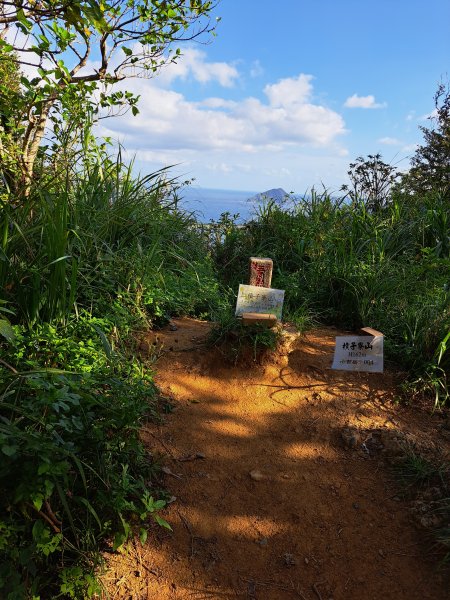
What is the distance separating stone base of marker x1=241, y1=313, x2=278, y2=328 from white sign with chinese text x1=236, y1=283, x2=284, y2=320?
74mm

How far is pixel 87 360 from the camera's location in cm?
232

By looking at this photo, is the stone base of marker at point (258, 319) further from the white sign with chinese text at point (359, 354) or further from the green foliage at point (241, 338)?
the white sign with chinese text at point (359, 354)

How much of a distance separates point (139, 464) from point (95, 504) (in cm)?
34

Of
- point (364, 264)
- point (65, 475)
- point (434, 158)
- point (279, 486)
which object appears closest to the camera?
point (65, 475)

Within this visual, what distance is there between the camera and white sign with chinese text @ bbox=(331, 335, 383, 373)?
303 centimetres

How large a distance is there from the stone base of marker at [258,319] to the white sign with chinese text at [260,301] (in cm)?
7

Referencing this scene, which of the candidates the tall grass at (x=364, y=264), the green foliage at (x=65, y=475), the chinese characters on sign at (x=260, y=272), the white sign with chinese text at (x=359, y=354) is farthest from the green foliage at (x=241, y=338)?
the green foliage at (x=65, y=475)

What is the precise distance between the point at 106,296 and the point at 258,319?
107 centimetres

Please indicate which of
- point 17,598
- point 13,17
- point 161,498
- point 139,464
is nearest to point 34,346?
point 139,464

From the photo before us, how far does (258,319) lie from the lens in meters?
2.96

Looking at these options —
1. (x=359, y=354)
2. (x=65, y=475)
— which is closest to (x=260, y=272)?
(x=359, y=354)

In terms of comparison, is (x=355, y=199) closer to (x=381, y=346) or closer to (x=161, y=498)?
(x=381, y=346)

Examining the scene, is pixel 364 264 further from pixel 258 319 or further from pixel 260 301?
pixel 258 319

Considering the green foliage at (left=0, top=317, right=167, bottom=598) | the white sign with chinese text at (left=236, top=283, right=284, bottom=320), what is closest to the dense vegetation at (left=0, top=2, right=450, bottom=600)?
the green foliage at (left=0, top=317, right=167, bottom=598)
